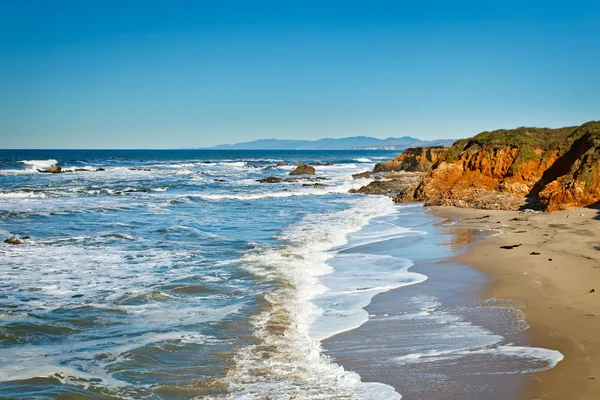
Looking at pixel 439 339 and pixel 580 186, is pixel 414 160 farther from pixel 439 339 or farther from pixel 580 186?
pixel 439 339

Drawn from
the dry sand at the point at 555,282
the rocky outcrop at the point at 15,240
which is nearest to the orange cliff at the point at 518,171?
the dry sand at the point at 555,282

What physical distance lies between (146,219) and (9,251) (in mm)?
6960

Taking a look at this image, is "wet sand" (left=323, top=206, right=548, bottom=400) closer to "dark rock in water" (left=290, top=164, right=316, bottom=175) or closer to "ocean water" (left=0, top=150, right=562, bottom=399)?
"ocean water" (left=0, top=150, right=562, bottom=399)

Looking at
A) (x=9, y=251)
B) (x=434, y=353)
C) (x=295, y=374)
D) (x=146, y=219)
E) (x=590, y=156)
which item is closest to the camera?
(x=295, y=374)

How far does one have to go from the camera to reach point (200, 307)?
8344 mm

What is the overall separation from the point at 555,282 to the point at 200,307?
545 centimetres

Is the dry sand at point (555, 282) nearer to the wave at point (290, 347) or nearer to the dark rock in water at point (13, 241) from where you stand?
the wave at point (290, 347)

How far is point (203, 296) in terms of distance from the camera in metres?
8.98

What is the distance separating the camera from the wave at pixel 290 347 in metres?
5.25

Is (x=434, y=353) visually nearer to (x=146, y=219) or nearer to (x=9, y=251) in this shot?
(x=9, y=251)

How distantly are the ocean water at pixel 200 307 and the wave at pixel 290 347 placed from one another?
2 cm

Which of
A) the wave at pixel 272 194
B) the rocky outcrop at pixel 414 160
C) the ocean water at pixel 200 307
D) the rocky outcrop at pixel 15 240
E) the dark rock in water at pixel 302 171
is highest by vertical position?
the rocky outcrop at pixel 414 160

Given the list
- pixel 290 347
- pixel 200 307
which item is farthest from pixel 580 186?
pixel 290 347

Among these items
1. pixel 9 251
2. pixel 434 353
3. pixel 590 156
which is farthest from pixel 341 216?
pixel 434 353
